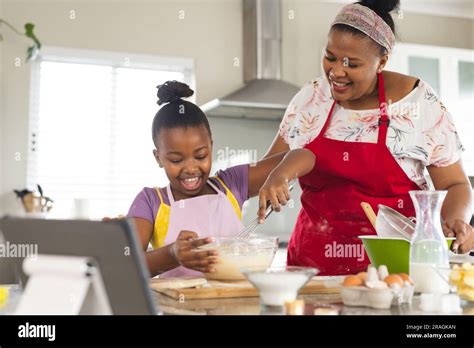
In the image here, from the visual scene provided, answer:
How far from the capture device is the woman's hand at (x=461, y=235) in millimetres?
1355

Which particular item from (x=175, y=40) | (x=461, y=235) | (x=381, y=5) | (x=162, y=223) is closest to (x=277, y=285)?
(x=461, y=235)

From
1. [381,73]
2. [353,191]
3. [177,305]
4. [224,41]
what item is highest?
[224,41]

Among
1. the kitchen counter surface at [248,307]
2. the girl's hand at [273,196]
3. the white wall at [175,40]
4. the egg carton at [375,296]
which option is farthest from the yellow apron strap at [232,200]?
the white wall at [175,40]

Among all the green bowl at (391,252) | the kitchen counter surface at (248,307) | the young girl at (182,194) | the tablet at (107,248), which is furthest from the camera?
the young girl at (182,194)

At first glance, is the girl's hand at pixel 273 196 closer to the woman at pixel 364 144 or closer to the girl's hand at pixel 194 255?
the girl's hand at pixel 194 255

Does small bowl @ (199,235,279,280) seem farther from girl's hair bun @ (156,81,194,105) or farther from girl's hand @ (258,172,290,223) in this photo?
girl's hair bun @ (156,81,194,105)

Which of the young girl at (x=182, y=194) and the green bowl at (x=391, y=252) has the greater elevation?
the young girl at (x=182, y=194)

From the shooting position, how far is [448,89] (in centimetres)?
446

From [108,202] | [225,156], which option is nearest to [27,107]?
[108,202]

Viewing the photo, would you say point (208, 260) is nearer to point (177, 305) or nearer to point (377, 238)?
point (177, 305)

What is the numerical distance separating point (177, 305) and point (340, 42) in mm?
934

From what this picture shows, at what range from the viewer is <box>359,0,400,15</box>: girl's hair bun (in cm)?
181

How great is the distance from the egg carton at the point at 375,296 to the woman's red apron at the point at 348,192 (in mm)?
678
